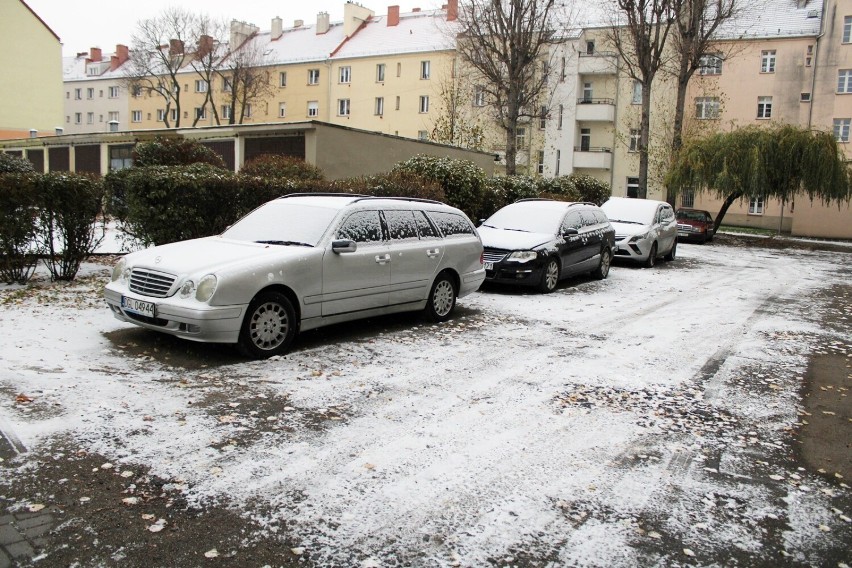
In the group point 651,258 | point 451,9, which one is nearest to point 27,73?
point 451,9

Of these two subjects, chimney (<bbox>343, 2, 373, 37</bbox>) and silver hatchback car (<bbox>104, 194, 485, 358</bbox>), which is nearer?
silver hatchback car (<bbox>104, 194, 485, 358</bbox>)

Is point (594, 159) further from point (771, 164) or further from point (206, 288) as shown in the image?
point (206, 288)

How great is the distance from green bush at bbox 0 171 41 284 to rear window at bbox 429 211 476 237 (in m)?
5.69

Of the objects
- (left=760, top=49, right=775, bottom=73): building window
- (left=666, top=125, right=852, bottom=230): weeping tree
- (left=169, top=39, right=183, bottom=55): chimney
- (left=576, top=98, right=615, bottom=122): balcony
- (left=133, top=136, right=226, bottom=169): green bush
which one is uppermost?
(left=169, top=39, right=183, bottom=55): chimney

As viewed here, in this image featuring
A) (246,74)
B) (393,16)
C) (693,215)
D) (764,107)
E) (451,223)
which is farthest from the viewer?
(393,16)

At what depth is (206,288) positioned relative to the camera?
694 centimetres

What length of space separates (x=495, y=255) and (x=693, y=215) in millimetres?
20964

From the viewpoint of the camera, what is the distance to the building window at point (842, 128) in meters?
42.6

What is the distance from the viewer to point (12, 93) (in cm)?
4688

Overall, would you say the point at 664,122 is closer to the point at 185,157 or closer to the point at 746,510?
the point at 185,157

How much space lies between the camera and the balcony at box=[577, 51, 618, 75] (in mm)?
48709

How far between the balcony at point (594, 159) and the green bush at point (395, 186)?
34.5m

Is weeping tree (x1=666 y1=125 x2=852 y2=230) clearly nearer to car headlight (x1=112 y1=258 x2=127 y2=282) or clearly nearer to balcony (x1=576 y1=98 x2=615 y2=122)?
balcony (x1=576 y1=98 x2=615 y2=122)

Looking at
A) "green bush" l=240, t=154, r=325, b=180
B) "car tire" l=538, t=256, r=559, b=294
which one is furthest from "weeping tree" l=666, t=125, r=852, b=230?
"car tire" l=538, t=256, r=559, b=294
